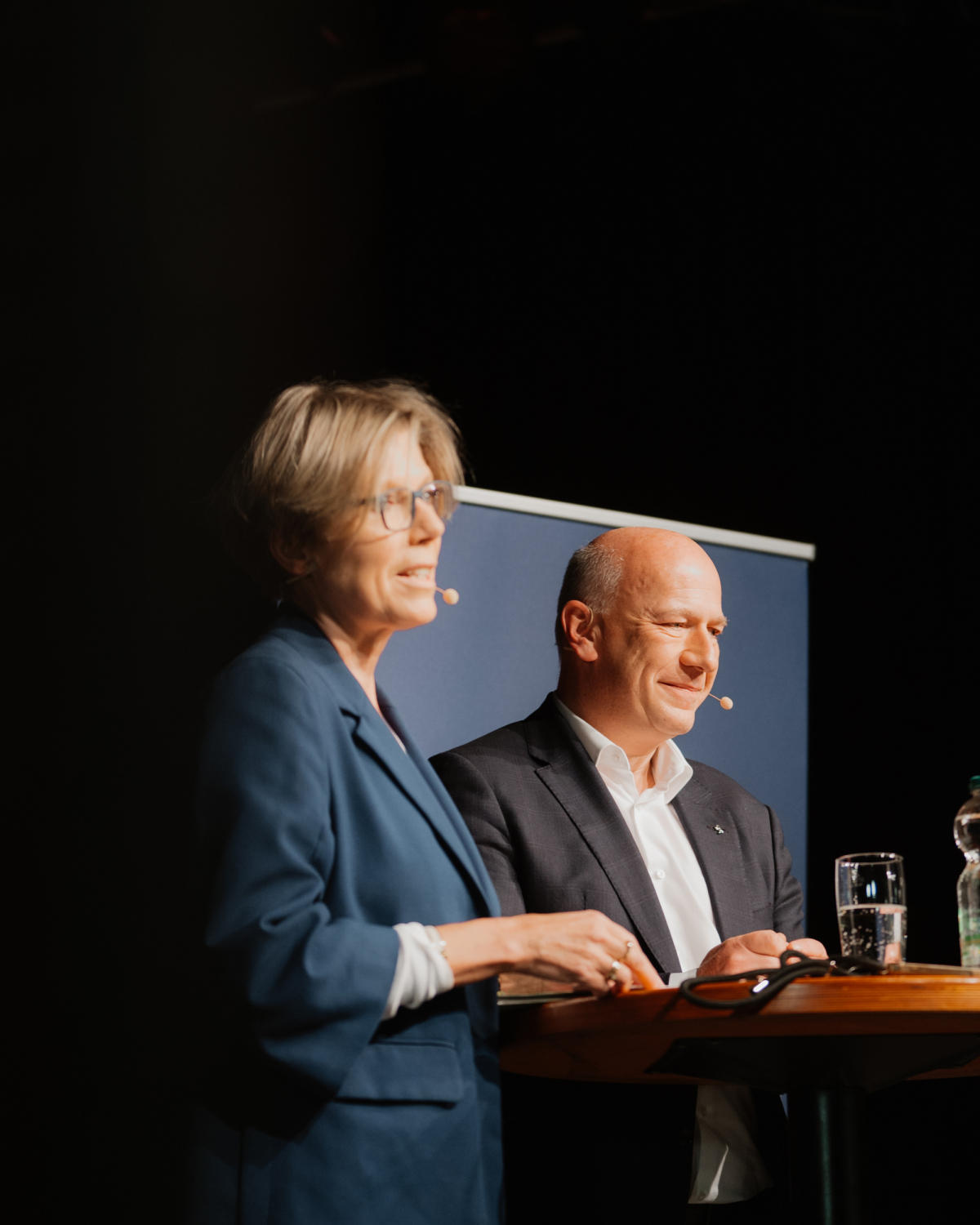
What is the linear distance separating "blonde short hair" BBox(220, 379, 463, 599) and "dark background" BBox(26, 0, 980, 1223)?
864mm

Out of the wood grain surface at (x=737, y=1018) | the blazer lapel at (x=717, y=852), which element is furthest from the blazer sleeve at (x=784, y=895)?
the wood grain surface at (x=737, y=1018)

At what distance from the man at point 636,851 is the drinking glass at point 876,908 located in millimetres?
72

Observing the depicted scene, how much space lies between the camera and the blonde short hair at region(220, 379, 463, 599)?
58.6 inches

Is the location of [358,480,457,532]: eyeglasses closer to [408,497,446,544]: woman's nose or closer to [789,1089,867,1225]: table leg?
[408,497,446,544]: woman's nose

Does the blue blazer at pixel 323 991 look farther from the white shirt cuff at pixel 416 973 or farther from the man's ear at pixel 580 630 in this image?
the man's ear at pixel 580 630

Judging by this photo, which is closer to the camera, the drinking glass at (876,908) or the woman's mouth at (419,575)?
the woman's mouth at (419,575)

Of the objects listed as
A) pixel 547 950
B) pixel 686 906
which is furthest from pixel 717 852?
pixel 547 950

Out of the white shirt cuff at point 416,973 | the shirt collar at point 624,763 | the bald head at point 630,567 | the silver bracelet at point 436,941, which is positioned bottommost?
the white shirt cuff at point 416,973

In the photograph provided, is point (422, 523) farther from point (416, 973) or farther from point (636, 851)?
point (636, 851)

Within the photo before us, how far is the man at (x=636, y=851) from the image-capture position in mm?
1829

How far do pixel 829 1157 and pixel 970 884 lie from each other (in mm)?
477

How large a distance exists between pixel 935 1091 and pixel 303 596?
2580 mm

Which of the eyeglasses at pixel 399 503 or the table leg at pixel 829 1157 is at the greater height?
the eyeglasses at pixel 399 503

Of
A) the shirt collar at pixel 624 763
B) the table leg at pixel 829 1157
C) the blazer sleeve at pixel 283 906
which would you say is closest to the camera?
the blazer sleeve at pixel 283 906
